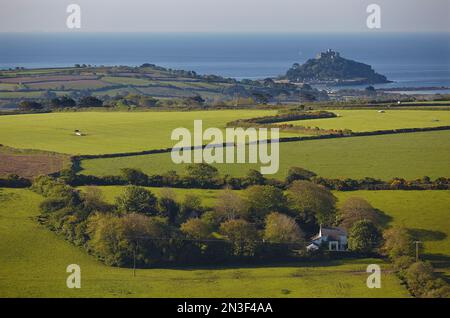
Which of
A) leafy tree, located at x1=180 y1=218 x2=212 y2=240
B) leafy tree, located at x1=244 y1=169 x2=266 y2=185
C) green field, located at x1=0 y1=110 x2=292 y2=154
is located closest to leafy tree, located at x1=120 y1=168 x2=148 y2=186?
leafy tree, located at x1=244 y1=169 x2=266 y2=185

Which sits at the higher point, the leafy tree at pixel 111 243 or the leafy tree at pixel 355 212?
the leafy tree at pixel 355 212

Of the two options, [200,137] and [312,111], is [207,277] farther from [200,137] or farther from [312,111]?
[312,111]

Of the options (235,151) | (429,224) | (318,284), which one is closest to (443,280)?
(318,284)

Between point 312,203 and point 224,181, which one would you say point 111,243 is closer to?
point 312,203

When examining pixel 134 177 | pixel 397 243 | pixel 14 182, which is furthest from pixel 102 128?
pixel 397 243

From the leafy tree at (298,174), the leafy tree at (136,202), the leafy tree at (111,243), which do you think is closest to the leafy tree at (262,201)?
the leafy tree at (136,202)

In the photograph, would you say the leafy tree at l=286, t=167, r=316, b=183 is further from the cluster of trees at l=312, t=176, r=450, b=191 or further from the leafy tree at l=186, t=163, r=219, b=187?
the leafy tree at l=186, t=163, r=219, b=187

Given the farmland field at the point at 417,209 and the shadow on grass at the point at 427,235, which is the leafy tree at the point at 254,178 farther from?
the shadow on grass at the point at 427,235
